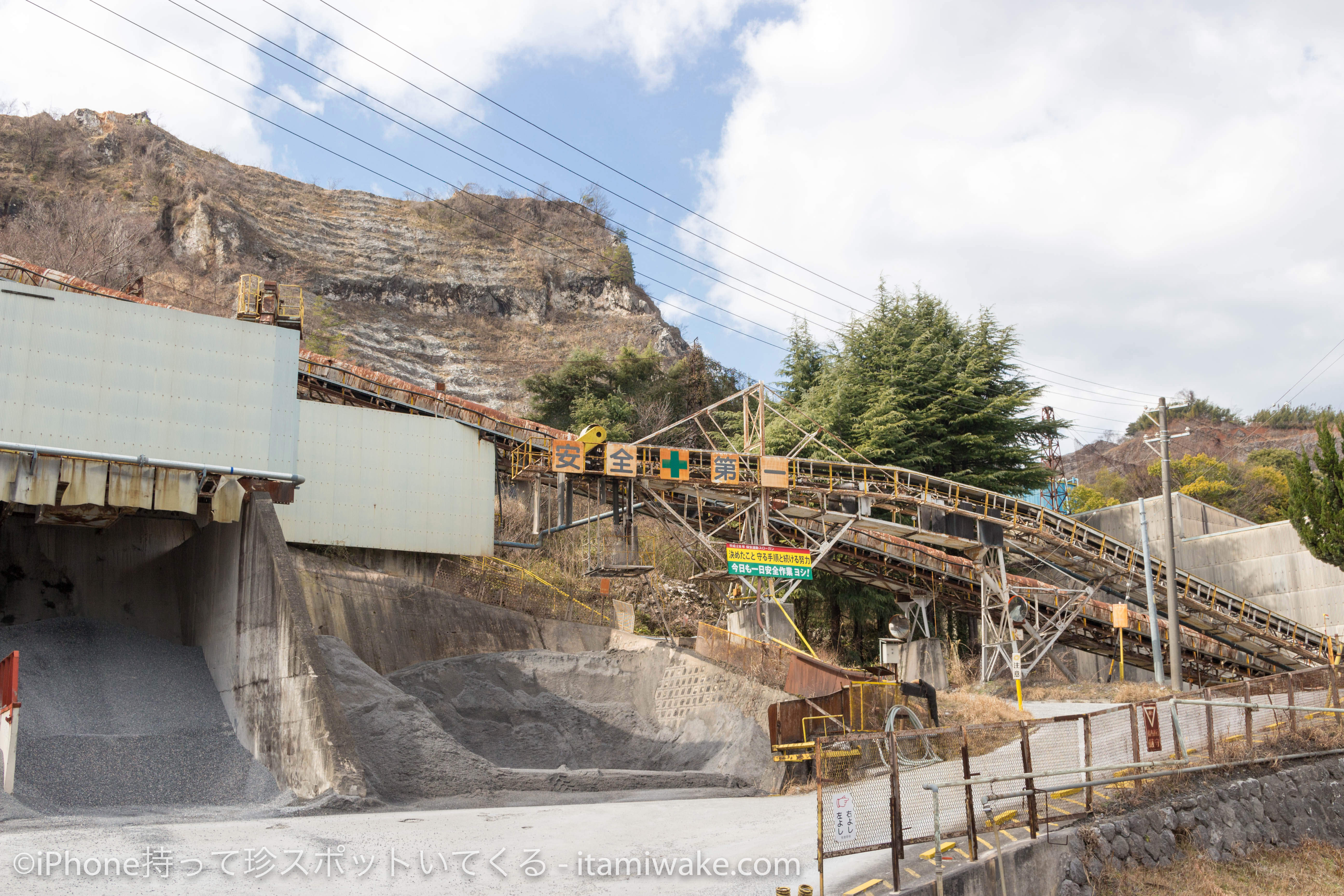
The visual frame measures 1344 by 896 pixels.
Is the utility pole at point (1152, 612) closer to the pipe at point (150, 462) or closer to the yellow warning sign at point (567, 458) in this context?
the yellow warning sign at point (567, 458)

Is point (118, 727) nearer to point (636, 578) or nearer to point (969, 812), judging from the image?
point (969, 812)

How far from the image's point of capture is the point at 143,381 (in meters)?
21.1

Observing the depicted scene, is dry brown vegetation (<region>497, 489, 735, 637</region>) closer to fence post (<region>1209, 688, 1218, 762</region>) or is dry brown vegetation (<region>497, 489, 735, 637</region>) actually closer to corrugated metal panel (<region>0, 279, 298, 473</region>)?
corrugated metal panel (<region>0, 279, 298, 473</region>)

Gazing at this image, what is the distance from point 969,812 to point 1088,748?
2798 millimetres

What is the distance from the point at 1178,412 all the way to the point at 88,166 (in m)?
99.0

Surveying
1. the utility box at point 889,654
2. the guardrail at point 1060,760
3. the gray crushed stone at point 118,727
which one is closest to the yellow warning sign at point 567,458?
the utility box at point 889,654

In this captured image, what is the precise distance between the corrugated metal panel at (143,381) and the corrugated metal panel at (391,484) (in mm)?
8756

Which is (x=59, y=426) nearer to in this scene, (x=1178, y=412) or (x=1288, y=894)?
(x=1288, y=894)

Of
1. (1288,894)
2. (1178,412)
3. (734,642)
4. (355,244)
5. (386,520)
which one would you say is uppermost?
(355,244)

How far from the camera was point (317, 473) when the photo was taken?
31.3 m

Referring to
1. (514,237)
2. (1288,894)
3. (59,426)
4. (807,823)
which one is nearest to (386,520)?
(59,426)

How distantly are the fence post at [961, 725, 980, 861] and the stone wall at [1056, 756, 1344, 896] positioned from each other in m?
1.70

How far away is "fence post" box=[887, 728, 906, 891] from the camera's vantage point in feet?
33.2

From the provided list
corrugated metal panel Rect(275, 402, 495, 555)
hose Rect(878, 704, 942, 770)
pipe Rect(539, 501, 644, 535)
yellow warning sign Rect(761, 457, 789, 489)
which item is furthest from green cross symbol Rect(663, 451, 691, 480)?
hose Rect(878, 704, 942, 770)
